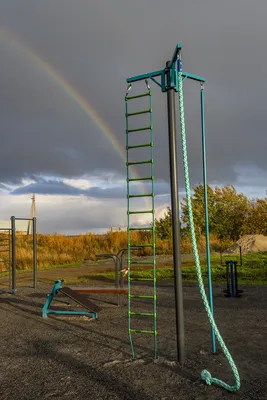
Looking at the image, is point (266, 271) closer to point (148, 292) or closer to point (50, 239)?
point (148, 292)

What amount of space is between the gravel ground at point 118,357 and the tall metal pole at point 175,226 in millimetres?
334

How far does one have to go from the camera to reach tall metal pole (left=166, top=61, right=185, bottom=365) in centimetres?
456

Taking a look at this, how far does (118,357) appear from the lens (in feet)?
16.0

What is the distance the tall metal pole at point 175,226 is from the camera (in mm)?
4562

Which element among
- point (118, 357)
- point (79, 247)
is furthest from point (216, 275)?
point (79, 247)

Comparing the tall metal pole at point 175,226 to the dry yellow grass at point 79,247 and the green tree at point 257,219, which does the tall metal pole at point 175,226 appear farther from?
the green tree at point 257,219

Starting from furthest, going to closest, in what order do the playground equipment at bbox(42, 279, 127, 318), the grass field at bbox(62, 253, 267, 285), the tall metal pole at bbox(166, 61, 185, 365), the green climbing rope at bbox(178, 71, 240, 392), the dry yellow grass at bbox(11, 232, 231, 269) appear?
1. the dry yellow grass at bbox(11, 232, 231, 269)
2. the grass field at bbox(62, 253, 267, 285)
3. the playground equipment at bbox(42, 279, 127, 318)
4. the tall metal pole at bbox(166, 61, 185, 365)
5. the green climbing rope at bbox(178, 71, 240, 392)

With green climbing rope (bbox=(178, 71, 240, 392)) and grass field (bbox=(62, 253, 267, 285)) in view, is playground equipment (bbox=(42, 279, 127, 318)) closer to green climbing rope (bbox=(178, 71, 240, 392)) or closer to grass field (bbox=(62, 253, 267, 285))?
green climbing rope (bbox=(178, 71, 240, 392))

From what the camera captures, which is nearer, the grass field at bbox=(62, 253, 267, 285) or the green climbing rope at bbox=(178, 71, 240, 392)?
the green climbing rope at bbox=(178, 71, 240, 392)

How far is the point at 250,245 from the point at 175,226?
19.2 metres

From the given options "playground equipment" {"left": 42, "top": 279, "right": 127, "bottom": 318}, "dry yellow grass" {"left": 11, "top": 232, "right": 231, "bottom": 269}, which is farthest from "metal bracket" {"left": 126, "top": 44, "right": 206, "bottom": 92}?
"dry yellow grass" {"left": 11, "top": 232, "right": 231, "bottom": 269}

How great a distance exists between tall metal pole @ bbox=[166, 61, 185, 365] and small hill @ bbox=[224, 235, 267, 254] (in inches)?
705

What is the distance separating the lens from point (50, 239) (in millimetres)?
29453

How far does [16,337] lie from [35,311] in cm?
201
